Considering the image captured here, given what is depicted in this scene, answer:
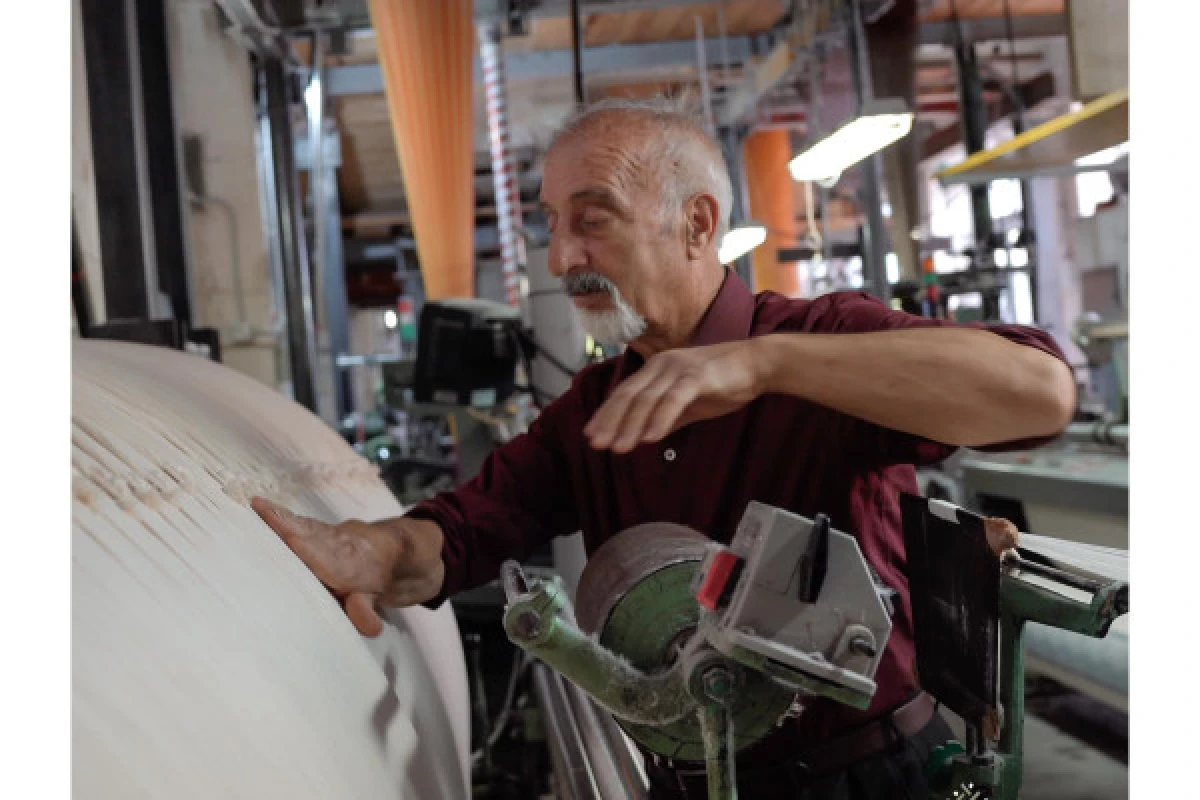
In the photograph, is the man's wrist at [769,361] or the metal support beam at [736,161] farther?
the metal support beam at [736,161]

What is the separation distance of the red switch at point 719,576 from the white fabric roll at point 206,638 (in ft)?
0.96

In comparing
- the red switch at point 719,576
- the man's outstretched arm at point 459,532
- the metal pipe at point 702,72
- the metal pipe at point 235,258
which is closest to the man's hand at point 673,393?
the red switch at point 719,576

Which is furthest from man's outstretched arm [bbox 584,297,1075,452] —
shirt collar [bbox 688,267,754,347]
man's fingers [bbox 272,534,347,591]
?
man's fingers [bbox 272,534,347,591]

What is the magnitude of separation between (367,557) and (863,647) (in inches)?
23.7

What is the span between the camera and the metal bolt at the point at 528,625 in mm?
795

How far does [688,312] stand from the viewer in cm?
114

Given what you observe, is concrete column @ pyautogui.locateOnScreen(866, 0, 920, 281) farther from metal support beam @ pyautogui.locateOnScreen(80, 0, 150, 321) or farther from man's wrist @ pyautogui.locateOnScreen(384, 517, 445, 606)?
man's wrist @ pyautogui.locateOnScreen(384, 517, 445, 606)

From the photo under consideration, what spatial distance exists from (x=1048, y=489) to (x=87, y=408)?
3115 mm

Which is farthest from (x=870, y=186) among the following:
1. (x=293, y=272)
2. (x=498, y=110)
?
(x=293, y=272)

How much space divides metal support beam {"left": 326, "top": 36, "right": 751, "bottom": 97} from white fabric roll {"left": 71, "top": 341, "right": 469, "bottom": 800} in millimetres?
1852

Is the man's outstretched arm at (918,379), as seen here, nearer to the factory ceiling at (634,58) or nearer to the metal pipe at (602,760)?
the metal pipe at (602,760)

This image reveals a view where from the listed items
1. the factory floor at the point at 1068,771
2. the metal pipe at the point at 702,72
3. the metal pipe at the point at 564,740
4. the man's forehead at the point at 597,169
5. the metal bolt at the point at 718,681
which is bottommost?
the factory floor at the point at 1068,771

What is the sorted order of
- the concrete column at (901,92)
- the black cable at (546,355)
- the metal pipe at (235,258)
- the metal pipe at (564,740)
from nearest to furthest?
the metal pipe at (564,740) → the black cable at (546,355) → the metal pipe at (235,258) → the concrete column at (901,92)

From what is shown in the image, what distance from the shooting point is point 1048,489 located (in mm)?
3287
